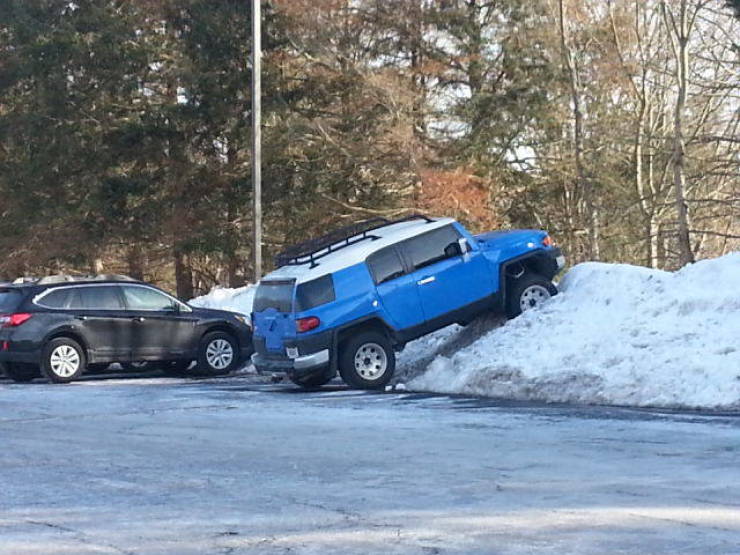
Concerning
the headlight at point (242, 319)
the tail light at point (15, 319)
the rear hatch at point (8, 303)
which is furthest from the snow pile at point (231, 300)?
the tail light at point (15, 319)

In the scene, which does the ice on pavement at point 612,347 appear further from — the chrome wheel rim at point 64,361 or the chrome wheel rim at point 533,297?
the chrome wheel rim at point 64,361

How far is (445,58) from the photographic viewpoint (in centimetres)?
3641

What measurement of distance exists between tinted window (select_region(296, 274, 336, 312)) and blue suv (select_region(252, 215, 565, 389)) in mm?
14

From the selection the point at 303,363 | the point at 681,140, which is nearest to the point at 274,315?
the point at 303,363

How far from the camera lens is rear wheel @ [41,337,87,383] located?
19.4 metres

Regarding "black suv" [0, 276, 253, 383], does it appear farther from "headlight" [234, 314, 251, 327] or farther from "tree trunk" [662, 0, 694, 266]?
"tree trunk" [662, 0, 694, 266]

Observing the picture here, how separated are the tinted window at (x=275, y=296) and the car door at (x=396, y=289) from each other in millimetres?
1182

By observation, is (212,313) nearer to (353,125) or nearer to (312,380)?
(312,380)

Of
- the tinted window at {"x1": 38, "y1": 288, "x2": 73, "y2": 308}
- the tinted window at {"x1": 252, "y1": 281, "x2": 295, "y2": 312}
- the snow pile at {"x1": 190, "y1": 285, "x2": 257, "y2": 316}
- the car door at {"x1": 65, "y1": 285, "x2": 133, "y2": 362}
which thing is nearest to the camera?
the tinted window at {"x1": 252, "y1": 281, "x2": 295, "y2": 312}

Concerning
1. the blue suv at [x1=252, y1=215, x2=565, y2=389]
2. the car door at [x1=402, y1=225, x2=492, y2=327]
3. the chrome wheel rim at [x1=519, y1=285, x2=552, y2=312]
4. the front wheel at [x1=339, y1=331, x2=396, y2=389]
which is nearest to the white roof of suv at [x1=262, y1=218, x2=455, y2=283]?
the blue suv at [x1=252, y1=215, x2=565, y2=389]

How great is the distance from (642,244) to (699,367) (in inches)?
1128

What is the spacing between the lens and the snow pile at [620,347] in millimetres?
14367

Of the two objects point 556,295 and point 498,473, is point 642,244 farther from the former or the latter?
point 498,473

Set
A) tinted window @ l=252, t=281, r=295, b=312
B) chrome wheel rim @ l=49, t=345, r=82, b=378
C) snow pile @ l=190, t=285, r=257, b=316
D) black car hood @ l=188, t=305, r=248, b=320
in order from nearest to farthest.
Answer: tinted window @ l=252, t=281, r=295, b=312, chrome wheel rim @ l=49, t=345, r=82, b=378, black car hood @ l=188, t=305, r=248, b=320, snow pile @ l=190, t=285, r=257, b=316
